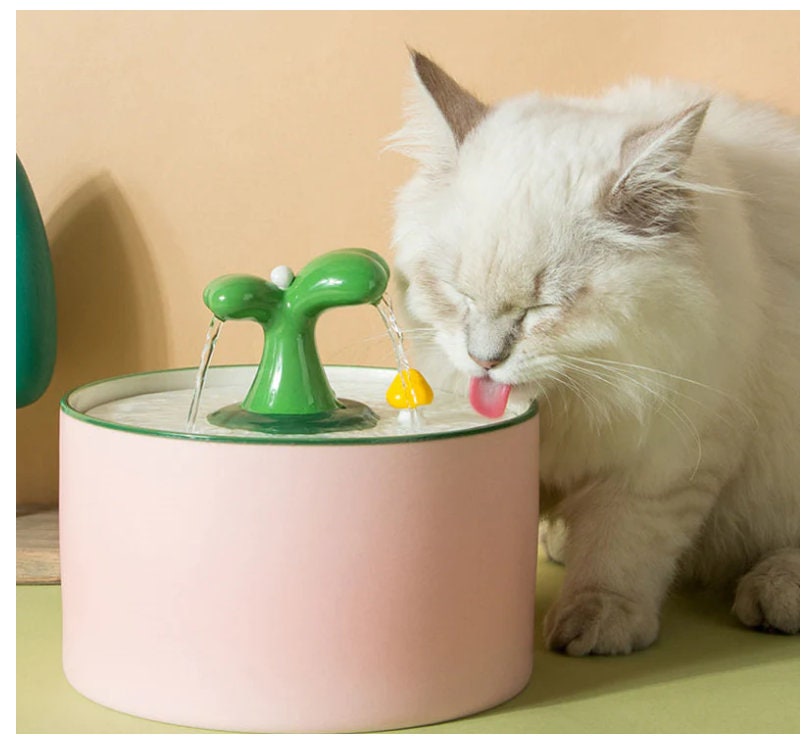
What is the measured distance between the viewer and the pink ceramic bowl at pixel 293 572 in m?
0.96

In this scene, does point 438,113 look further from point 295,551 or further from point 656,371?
point 295,551

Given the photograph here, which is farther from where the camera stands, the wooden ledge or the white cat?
the wooden ledge

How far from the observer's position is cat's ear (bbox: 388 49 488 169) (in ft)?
3.98

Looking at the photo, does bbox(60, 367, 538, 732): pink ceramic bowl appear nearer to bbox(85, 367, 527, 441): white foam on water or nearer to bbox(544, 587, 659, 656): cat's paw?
bbox(85, 367, 527, 441): white foam on water

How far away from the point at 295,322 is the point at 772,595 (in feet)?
2.01

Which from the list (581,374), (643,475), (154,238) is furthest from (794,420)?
(154,238)

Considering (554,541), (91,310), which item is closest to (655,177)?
(554,541)

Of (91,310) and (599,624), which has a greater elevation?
(91,310)

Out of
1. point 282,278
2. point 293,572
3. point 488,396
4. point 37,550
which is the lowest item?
point 37,550

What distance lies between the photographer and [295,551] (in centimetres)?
96

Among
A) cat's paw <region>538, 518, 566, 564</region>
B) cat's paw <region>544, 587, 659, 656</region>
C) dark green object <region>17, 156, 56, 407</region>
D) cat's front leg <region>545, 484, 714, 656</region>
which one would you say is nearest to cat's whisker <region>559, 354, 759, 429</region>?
cat's front leg <region>545, 484, 714, 656</region>

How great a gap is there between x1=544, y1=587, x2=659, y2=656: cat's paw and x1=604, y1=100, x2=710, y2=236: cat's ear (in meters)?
0.39

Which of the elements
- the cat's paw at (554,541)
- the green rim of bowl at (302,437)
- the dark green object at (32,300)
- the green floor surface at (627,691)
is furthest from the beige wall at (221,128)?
the green rim of bowl at (302,437)

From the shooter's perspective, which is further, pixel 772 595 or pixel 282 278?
pixel 772 595
